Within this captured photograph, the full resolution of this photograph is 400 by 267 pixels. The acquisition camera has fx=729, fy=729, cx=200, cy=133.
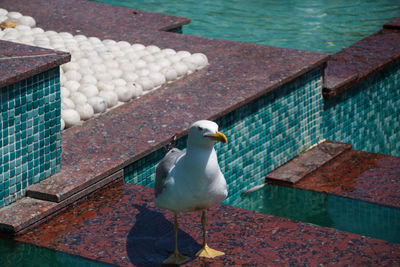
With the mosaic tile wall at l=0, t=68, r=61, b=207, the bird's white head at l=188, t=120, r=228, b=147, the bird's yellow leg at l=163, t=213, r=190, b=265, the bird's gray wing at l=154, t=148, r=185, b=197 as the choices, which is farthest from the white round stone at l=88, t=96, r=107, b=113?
the bird's white head at l=188, t=120, r=228, b=147

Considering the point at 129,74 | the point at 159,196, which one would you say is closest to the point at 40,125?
the point at 159,196

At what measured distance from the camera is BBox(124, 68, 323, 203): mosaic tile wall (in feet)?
18.0

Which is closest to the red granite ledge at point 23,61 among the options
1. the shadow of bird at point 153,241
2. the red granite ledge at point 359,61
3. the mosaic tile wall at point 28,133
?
the mosaic tile wall at point 28,133

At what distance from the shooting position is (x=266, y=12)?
10008 millimetres

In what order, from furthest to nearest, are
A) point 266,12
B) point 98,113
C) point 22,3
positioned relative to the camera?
point 266,12
point 22,3
point 98,113

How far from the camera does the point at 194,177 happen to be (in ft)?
11.3

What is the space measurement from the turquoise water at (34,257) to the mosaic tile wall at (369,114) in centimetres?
326

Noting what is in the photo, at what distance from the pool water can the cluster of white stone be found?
119 cm

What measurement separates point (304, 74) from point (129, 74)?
148 centimetres

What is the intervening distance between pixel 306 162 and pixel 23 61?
2563 mm

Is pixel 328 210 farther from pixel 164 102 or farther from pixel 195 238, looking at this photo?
pixel 195 238

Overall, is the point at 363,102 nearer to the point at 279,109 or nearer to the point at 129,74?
the point at 279,109

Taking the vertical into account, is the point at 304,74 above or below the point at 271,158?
above

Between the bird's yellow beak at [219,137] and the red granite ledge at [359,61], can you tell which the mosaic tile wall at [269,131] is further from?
the bird's yellow beak at [219,137]
